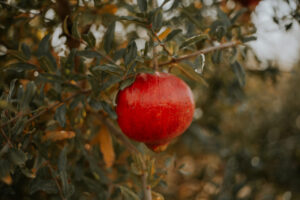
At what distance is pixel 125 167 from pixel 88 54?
75cm

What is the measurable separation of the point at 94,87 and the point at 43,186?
0.34 m

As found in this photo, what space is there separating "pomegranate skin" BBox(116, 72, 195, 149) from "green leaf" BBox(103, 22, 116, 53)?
157 millimetres

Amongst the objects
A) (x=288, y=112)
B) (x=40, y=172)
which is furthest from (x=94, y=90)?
(x=288, y=112)

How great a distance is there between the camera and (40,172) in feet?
2.78

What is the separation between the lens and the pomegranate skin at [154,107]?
0.75 meters

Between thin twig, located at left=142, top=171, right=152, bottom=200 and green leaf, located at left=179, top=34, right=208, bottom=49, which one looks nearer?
green leaf, located at left=179, top=34, right=208, bottom=49

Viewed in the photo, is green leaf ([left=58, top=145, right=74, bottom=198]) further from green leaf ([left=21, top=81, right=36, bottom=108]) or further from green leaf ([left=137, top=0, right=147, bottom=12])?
green leaf ([left=137, top=0, right=147, bottom=12])

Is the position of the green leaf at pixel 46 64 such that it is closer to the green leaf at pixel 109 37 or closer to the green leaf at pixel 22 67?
the green leaf at pixel 22 67

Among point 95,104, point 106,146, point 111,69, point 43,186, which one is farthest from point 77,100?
point 106,146

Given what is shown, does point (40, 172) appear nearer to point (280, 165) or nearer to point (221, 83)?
point (221, 83)

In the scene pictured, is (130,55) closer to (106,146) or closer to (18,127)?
(18,127)

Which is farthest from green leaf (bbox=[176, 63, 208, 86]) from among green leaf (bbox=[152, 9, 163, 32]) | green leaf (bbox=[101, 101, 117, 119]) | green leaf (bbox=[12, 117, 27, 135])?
green leaf (bbox=[12, 117, 27, 135])

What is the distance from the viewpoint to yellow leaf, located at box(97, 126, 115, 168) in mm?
1157

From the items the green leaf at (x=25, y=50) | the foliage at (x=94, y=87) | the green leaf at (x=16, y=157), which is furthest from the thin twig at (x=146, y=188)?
the green leaf at (x=25, y=50)
